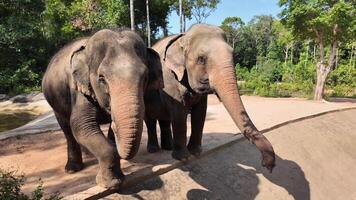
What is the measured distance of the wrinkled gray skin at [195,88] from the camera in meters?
5.11

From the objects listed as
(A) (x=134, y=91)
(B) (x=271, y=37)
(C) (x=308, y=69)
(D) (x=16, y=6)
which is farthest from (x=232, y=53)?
(B) (x=271, y=37)

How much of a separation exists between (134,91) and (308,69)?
2740 cm

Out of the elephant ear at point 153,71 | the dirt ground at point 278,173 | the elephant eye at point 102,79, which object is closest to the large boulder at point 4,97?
the dirt ground at point 278,173

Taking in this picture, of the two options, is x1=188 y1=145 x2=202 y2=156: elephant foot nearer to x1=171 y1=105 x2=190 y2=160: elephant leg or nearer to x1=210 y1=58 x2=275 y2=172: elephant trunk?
x1=171 y1=105 x2=190 y2=160: elephant leg

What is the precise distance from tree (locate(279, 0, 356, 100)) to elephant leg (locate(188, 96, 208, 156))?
12359 mm

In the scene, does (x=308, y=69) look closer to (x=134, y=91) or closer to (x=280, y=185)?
(x=280, y=185)

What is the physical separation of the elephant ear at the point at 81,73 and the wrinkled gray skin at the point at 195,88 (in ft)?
5.41

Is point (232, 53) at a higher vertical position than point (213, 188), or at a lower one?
higher

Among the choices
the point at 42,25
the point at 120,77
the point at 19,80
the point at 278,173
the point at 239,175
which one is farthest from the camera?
the point at 42,25

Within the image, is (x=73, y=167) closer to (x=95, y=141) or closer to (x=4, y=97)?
(x=95, y=141)

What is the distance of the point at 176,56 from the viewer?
20.4 feet

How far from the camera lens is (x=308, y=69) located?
29.6m

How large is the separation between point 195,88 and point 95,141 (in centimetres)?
173

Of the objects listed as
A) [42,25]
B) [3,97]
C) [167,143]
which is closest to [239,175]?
[167,143]
